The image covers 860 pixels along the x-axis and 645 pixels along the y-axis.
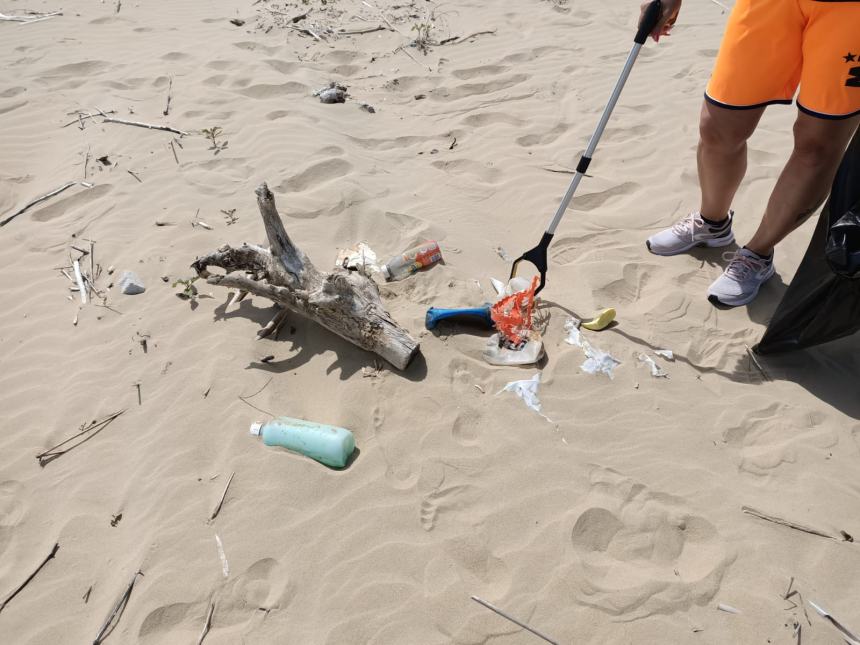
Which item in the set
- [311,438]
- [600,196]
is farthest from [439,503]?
[600,196]

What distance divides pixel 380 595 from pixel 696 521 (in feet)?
3.86

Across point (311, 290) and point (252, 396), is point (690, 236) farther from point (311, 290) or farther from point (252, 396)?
point (252, 396)

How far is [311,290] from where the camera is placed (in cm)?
272

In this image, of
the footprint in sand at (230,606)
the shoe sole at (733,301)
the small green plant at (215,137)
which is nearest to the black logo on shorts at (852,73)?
the shoe sole at (733,301)

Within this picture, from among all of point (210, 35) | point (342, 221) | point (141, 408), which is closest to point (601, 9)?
point (210, 35)

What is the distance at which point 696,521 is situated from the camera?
2109 mm

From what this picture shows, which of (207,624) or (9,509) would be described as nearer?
(207,624)

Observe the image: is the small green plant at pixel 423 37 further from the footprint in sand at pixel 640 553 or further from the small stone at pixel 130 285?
the footprint in sand at pixel 640 553

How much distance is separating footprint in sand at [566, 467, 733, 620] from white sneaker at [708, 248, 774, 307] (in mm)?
1327

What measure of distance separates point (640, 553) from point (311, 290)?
5.81 feet

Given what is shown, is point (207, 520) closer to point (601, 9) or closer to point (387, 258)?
point (387, 258)

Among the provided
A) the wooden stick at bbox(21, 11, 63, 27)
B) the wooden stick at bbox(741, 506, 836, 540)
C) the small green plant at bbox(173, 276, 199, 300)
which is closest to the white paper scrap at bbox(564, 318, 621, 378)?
the wooden stick at bbox(741, 506, 836, 540)

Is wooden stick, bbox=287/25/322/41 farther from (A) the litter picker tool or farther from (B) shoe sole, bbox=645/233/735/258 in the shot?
(B) shoe sole, bbox=645/233/735/258

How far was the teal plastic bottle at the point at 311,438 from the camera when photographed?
2.28 m
